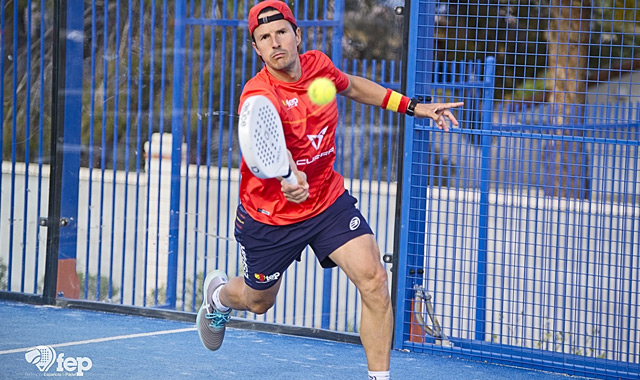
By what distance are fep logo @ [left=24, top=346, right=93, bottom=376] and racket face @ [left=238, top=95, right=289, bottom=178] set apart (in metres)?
2.03

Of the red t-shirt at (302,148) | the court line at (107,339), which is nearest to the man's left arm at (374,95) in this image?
the red t-shirt at (302,148)

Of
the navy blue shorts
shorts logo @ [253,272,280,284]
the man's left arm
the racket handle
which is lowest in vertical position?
shorts logo @ [253,272,280,284]

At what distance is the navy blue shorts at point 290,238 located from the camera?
185 inches

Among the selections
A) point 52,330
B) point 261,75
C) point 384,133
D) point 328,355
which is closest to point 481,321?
point 328,355

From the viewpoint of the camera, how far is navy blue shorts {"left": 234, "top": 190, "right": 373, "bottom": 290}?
15.4 ft

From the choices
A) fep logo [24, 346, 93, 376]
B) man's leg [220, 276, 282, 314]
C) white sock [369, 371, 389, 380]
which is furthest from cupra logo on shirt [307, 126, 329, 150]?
fep logo [24, 346, 93, 376]

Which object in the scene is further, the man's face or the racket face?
the man's face

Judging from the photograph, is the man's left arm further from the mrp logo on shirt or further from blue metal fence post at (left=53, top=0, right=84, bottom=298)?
blue metal fence post at (left=53, top=0, right=84, bottom=298)

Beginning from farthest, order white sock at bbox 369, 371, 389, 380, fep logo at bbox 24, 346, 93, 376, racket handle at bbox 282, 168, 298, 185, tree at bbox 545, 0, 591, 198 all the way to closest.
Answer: tree at bbox 545, 0, 591, 198, fep logo at bbox 24, 346, 93, 376, white sock at bbox 369, 371, 389, 380, racket handle at bbox 282, 168, 298, 185

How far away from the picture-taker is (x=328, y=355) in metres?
6.05

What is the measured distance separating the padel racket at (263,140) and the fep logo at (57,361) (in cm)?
202

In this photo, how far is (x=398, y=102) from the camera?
5.07 meters

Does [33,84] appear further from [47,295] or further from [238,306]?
[238,306]

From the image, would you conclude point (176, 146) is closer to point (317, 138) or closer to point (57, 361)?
point (57, 361)
